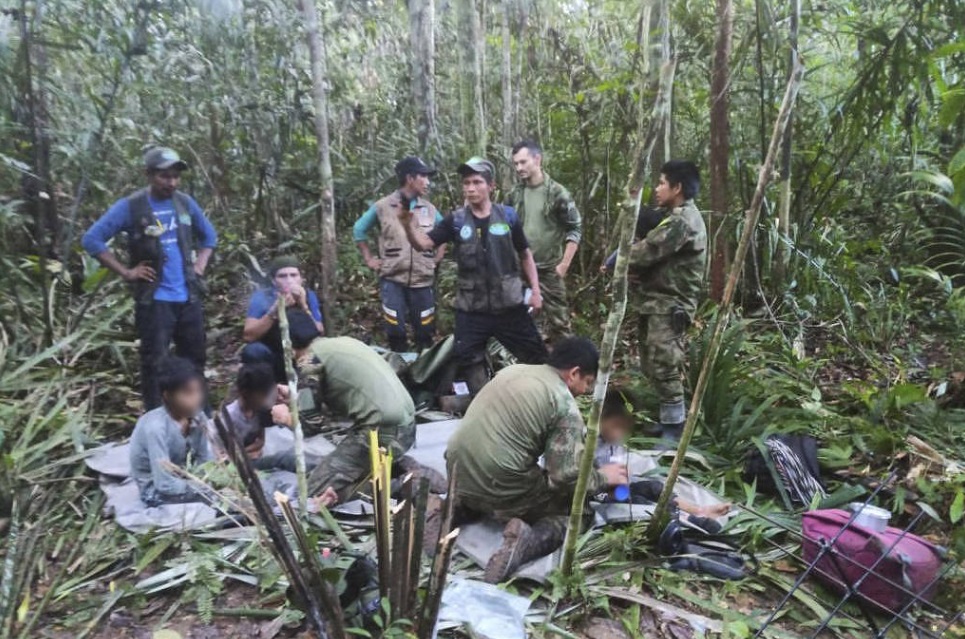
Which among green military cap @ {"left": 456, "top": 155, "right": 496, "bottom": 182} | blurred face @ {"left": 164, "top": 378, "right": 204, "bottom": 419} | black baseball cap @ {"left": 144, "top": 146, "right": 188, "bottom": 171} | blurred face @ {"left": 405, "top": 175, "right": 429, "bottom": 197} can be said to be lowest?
blurred face @ {"left": 164, "top": 378, "right": 204, "bottom": 419}

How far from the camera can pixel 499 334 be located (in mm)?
5184

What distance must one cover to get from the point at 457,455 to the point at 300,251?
4679 millimetres

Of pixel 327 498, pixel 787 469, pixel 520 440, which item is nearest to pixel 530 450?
pixel 520 440

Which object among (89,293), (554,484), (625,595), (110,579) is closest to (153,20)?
(89,293)

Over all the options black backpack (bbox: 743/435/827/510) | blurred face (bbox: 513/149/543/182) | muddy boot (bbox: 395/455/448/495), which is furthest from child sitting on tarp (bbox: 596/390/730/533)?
blurred face (bbox: 513/149/543/182)

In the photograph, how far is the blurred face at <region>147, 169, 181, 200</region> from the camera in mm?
4445

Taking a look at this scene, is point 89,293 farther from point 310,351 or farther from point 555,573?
point 555,573

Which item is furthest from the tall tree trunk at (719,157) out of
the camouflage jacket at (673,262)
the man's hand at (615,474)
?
the man's hand at (615,474)

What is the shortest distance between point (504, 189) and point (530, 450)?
4.48 m

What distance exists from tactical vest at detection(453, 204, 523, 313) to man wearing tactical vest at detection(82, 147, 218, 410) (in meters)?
1.85

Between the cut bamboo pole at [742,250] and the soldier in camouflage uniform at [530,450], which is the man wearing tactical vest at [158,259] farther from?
the cut bamboo pole at [742,250]

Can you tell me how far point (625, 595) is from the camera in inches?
116

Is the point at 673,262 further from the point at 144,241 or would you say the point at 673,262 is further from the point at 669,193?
the point at 144,241

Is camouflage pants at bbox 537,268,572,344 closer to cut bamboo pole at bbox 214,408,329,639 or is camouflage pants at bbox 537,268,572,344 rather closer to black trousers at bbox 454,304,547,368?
black trousers at bbox 454,304,547,368
